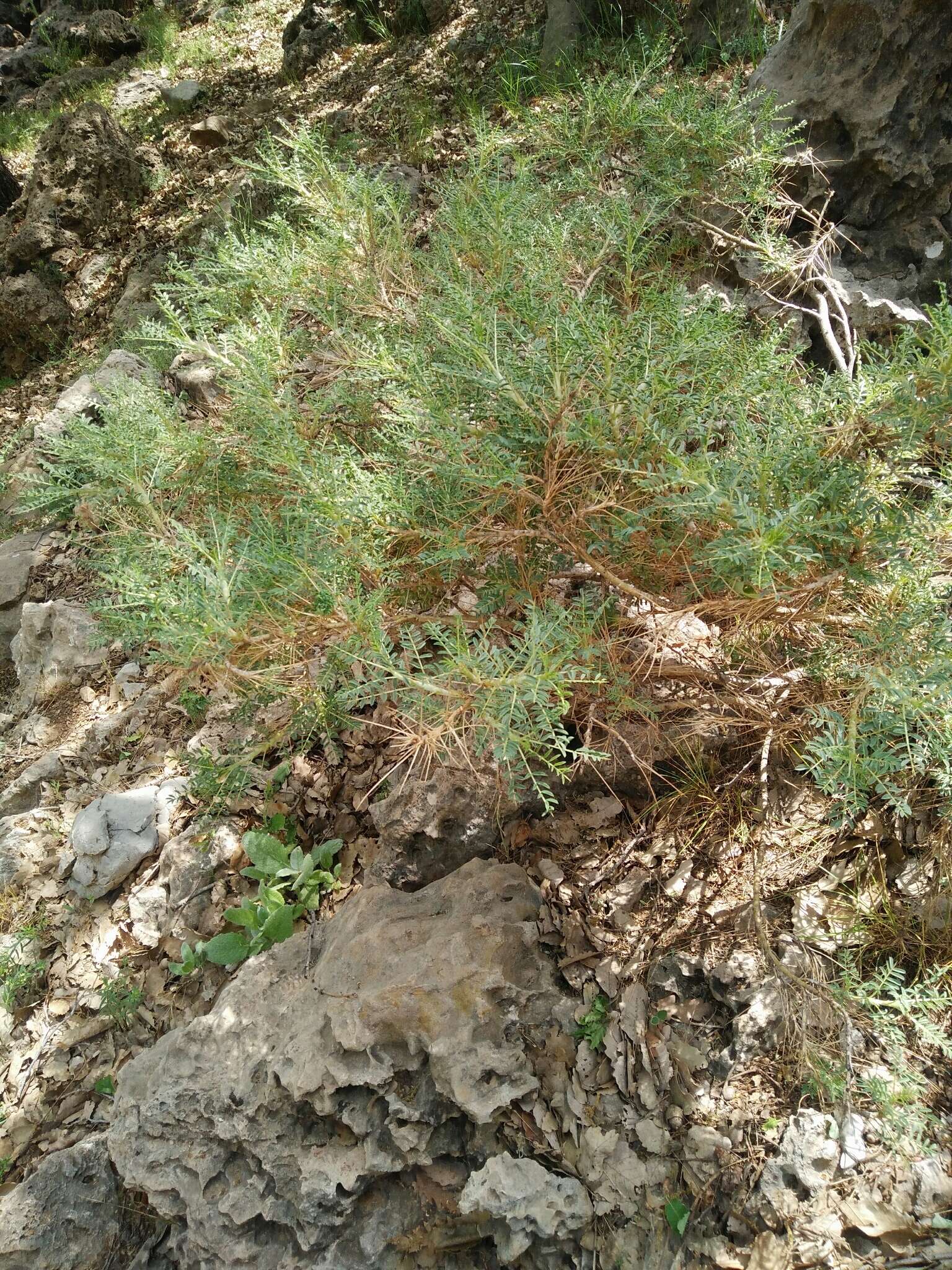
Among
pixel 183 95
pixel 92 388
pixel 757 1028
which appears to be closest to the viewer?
pixel 757 1028

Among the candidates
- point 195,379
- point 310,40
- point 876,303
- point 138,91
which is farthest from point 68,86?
point 876,303

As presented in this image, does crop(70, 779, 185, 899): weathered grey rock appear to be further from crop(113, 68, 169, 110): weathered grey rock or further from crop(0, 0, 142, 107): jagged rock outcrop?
crop(0, 0, 142, 107): jagged rock outcrop

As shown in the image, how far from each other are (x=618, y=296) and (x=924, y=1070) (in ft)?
8.21

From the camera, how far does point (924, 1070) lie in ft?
6.15

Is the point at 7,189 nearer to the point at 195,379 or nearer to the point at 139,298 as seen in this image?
the point at 139,298

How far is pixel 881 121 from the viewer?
3.26 meters

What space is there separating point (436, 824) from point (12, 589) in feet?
12.5

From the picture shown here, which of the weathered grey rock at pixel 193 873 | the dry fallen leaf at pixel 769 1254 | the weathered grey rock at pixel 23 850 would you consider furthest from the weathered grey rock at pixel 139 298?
the dry fallen leaf at pixel 769 1254

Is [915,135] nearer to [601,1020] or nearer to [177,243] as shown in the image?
[601,1020]

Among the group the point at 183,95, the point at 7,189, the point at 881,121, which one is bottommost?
the point at 881,121

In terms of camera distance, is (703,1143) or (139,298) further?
(139,298)

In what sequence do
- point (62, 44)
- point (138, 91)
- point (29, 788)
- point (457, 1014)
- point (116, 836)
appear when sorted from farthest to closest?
1. point (62, 44)
2. point (138, 91)
3. point (29, 788)
4. point (116, 836)
5. point (457, 1014)

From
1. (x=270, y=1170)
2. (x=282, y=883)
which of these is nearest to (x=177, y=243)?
(x=282, y=883)

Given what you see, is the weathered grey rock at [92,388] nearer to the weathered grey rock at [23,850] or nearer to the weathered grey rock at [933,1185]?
the weathered grey rock at [23,850]
